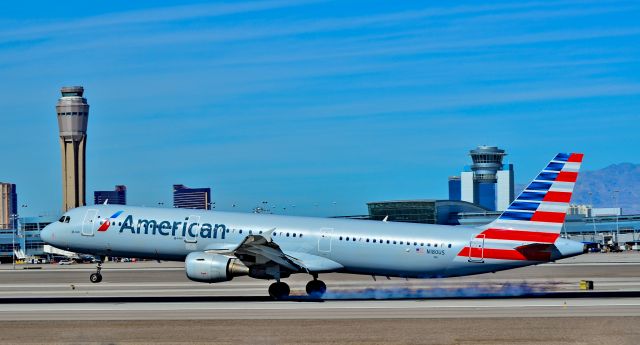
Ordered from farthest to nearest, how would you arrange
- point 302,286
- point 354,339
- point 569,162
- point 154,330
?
point 302,286 → point 569,162 → point 154,330 → point 354,339

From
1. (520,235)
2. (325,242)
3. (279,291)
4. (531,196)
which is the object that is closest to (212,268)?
(279,291)

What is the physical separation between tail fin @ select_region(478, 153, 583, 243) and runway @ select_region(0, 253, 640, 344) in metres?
3.20

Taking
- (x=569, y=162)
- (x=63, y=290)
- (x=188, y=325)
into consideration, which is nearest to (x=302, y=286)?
(x=63, y=290)

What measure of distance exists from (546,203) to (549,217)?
723mm

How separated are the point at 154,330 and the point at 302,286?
2457 cm

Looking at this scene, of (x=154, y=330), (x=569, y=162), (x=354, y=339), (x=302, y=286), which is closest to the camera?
(x=354, y=339)

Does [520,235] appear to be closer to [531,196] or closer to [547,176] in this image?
[531,196]

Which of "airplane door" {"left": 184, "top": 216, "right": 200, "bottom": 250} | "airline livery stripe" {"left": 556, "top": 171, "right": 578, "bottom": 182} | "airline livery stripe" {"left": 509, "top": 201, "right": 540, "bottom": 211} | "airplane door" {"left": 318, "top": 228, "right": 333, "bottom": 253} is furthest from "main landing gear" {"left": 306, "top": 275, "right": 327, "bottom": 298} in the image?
"airline livery stripe" {"left": 556, "top": 171, "right": 578, "bottom": 182}

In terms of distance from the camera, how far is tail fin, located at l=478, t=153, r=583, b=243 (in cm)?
5025

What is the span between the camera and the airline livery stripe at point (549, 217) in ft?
165

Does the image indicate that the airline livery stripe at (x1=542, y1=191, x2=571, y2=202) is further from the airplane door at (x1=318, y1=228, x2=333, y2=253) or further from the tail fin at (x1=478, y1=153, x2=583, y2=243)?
the airplane door at (x1=318, y1=228, x2=333, y2=253)

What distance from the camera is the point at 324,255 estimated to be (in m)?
53.2

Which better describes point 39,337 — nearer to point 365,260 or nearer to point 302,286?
point 365,260

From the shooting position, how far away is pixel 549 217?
50250 mm
